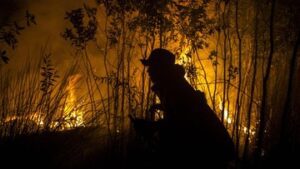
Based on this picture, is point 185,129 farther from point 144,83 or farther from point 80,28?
point 144,83

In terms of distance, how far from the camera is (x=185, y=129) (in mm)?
3336

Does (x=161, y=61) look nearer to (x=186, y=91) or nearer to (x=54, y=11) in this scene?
A: (x=186, y=91)

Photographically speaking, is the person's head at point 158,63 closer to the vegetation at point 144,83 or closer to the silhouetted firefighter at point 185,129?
the silhouetted firefighter at point 185,129

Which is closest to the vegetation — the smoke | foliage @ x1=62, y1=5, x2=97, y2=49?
foliage @ x1=62, y1=5, x2=97, y2=49

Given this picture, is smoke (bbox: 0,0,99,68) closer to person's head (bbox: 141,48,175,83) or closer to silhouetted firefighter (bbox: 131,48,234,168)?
person's head (bbox: 141,48,175,83)

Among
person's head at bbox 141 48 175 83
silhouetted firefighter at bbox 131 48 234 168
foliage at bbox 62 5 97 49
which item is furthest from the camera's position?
foliage at bbox 62 5 97 49

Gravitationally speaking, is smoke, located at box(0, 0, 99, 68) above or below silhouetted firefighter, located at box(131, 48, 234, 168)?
above

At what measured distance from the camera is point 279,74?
26.0ft

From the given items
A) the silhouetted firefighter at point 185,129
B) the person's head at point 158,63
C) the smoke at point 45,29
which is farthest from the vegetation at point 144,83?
the smoke at point 45,29

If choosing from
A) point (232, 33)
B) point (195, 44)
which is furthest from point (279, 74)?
point (195, 44)

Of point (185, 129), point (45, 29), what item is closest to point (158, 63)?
point (185, 129)

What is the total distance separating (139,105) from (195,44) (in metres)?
1.57

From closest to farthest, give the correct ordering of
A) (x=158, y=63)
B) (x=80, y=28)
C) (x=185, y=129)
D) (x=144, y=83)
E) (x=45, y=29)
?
(x=185, y=129) → (x=158, y=63) → (x=80, y=28) → (x=144, y=83) → (x=45, y=29)

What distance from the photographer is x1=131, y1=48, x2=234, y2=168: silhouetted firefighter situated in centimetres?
329
